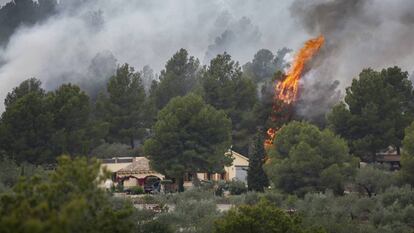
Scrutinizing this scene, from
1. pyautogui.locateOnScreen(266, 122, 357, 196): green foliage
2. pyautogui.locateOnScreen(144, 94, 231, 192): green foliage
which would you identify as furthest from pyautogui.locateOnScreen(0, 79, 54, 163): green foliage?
pyautogui.locateOnScreen(266, 122, 357, 196): green foliage

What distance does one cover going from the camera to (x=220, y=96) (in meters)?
75.8

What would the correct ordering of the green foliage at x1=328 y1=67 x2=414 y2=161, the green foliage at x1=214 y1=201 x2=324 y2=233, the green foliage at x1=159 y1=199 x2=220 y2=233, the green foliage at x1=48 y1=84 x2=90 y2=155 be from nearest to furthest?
the green foliage at x1=214 y1=201 x2=324 y2=233 → the green foliage at x1=159 y1=199 x2=220 y2=233 → the green foliage at x1=328 y1=67 x2=414 y2=161 → the green foliage at x1=48 y1=84 x2=90 y2=155

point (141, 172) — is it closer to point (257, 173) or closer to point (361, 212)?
point (257, 173)

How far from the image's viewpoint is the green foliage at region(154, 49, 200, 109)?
8425 cm

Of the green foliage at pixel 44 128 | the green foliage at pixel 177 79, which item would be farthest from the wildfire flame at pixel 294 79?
the green foliage at pixel 177 79

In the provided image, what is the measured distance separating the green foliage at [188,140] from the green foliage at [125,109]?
12848 millimetres

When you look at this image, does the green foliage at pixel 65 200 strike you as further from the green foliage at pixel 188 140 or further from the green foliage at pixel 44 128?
the green foliage at pixel 44 128

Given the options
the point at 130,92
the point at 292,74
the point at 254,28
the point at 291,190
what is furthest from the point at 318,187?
the point at 254,28

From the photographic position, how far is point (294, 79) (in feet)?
231

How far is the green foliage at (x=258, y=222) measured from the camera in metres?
22.5

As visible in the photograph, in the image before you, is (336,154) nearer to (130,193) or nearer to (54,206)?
(130,193)

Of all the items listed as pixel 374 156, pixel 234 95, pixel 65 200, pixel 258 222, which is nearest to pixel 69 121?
pixel 234 95

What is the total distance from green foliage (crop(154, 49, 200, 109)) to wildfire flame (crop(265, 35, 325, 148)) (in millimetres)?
16999

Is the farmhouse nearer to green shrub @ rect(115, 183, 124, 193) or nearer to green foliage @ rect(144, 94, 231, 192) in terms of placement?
green shrub @ rect(115, 183, 124, 193)
